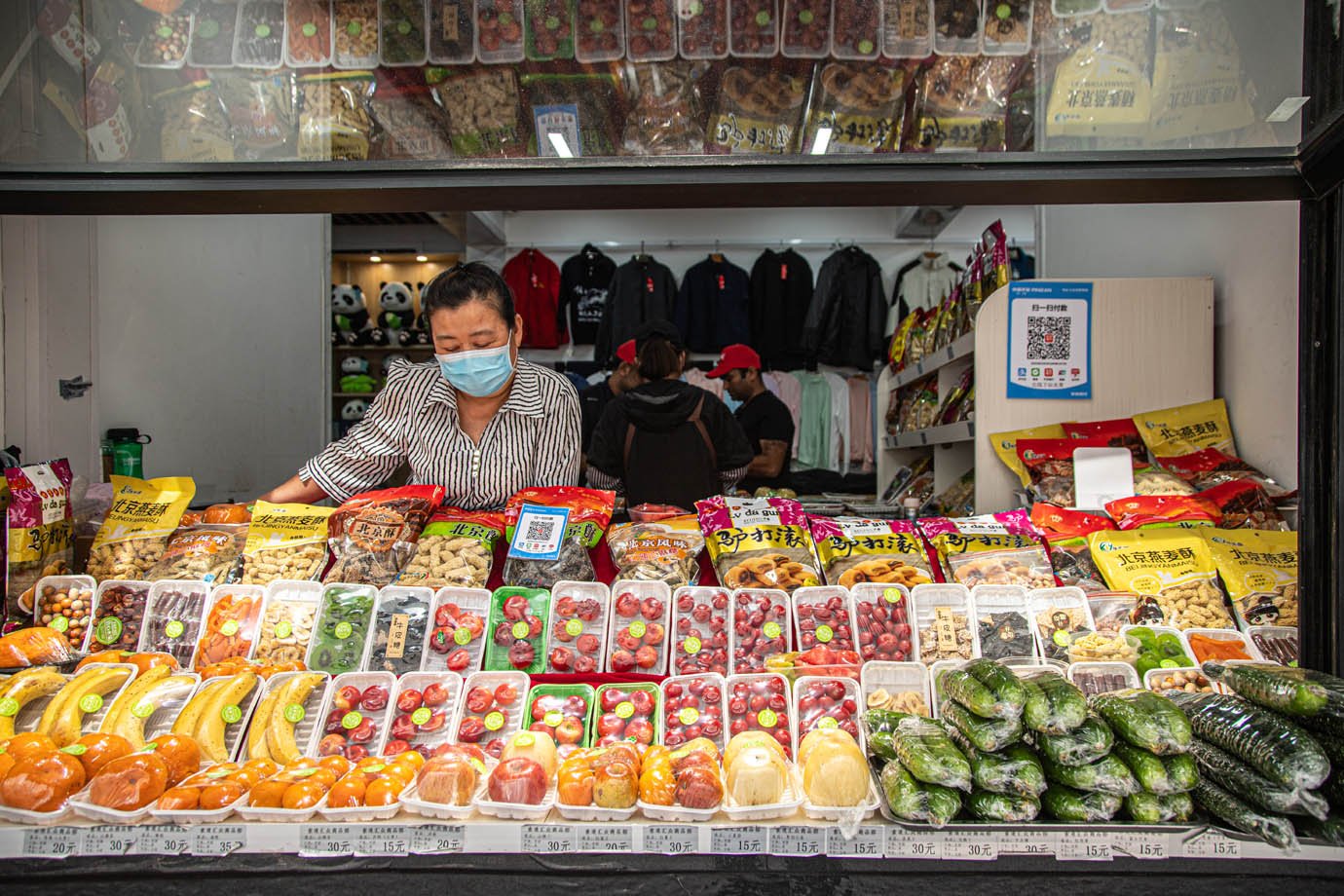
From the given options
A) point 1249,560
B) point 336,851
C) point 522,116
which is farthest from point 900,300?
point 336,851

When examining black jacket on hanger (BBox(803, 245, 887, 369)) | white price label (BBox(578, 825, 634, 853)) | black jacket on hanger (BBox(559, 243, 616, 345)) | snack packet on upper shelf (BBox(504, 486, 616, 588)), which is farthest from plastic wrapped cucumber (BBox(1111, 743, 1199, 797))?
black jacket on hanger (BBox(559, 243, 616, 345))

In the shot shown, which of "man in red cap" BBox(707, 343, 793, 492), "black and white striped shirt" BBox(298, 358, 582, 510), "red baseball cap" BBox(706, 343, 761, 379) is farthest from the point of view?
"red baseball cap" BBox(706, 343, 761, 379)

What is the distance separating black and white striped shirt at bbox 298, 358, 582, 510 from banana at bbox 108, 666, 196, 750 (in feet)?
3.08

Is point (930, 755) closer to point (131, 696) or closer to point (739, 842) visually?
point (739, 842)

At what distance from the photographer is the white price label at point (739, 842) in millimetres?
1391

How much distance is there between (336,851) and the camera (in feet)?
4.56

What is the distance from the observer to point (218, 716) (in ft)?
5.55

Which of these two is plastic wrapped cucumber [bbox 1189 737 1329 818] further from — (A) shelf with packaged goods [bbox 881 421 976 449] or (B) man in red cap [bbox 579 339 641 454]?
(B) man in red cap [bbox 579 339 641 454]

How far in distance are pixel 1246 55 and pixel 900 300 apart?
18.5ft

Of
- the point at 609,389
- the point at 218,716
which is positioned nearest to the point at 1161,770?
the point at 218,716

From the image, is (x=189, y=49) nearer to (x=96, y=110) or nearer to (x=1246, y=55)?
(x=96, y=110)

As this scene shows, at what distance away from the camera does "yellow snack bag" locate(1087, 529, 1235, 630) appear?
2145mm

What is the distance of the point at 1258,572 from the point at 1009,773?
1.30 m

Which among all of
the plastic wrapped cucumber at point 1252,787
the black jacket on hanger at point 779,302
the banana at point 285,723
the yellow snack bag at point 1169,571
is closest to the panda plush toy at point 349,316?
the black jacket on hanger at point 779,302
